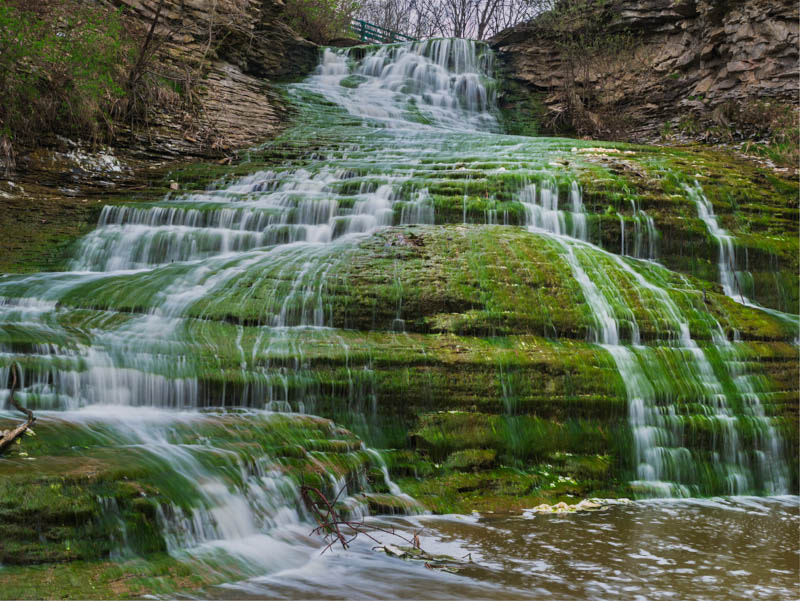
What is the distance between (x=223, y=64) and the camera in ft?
55.1

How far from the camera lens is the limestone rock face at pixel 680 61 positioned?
1410 centimetres

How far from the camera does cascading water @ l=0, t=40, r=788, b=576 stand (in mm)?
4809

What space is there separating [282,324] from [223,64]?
1286cm

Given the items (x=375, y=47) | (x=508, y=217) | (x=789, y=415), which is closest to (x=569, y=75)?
(x=375, y=47)

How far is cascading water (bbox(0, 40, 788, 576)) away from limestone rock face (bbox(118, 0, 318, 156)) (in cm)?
250

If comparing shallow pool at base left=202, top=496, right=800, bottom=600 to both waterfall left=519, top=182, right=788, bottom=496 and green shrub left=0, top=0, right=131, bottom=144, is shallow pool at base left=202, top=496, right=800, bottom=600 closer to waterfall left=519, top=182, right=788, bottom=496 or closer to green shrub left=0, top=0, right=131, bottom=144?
waterfall left=519, top=182, right=788, bottom=496

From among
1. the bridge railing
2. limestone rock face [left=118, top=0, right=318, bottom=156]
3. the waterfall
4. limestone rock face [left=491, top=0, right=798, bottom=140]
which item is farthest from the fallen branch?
the bridge railing

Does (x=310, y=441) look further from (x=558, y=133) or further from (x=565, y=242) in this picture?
(x=558, y=133)

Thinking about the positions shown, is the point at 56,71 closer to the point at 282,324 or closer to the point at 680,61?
the point at 282,324

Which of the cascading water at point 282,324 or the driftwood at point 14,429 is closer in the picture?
the driftwood at point 14,429

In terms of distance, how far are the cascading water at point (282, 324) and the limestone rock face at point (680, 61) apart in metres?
7.13

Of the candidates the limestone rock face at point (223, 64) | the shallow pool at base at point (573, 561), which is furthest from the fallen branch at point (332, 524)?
the limestone rock face at point (223, 64)

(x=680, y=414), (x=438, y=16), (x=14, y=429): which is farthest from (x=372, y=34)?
(x=14, y=429)

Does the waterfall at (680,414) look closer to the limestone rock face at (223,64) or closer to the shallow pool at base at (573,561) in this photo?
the shallow pool at base at (573,561)
